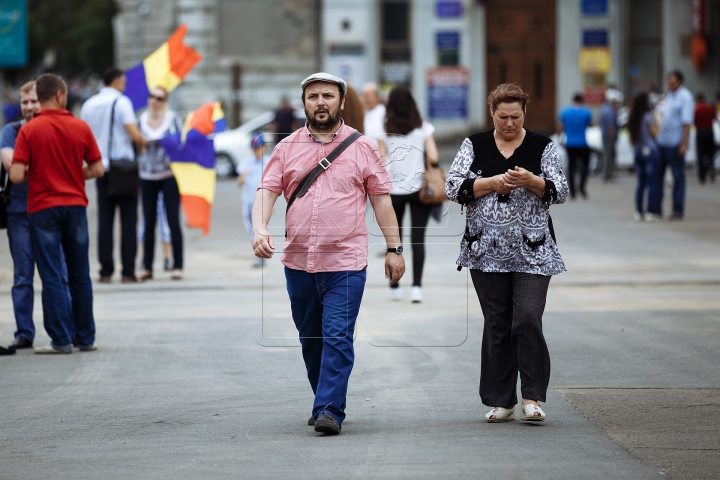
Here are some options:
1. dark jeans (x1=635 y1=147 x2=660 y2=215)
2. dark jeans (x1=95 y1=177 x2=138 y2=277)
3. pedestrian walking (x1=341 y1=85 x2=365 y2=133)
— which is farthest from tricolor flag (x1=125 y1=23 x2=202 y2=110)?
dark jeans (x1=635 y1=147 x2=660 y2=215)

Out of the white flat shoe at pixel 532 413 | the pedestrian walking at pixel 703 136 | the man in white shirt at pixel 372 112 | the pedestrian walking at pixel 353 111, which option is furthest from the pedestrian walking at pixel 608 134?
the white flat shoe at pixel 532 413

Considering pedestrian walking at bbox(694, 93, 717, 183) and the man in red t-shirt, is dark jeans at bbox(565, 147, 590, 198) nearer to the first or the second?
pedestrian walking at bbox(694, 93, 717, 183)

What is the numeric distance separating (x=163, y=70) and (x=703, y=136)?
1485 centimetres

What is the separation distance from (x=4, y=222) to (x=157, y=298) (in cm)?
267

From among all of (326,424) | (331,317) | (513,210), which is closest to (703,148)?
(513,210)

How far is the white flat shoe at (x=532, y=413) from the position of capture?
6152mm

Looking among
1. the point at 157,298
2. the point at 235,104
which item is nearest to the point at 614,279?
the point at 157,298

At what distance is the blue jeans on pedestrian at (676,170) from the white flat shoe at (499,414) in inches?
441

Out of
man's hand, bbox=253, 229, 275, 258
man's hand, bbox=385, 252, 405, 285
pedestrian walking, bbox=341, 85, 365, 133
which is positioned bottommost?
man's hand, bbox=385, 252, 405, 285

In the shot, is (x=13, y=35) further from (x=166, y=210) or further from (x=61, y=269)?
(x=61, y=269)

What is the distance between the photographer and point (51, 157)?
827 centimetres

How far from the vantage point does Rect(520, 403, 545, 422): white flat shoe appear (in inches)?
242

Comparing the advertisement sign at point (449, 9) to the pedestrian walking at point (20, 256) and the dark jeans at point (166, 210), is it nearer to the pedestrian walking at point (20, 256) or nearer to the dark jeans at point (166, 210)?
the dark jeans at point (166, 210)

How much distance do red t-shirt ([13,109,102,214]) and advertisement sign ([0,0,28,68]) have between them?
9.60 meters
